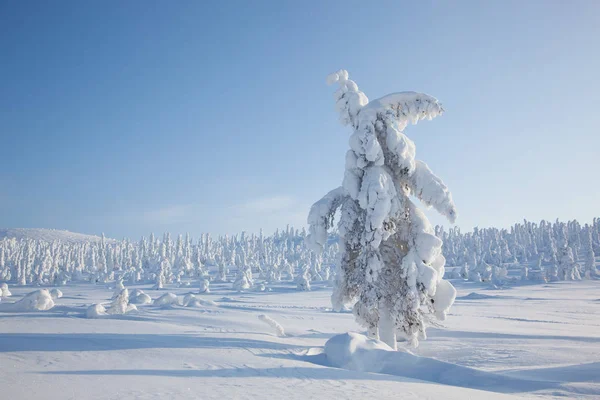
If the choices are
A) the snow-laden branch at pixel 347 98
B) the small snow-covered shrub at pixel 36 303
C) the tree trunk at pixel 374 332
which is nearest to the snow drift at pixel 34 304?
the small snow-covered shrub at pixel 36 303

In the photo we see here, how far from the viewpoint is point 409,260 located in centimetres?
1047

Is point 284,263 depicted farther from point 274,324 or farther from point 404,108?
point 404,108

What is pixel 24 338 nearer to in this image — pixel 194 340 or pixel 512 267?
pixel 194 340

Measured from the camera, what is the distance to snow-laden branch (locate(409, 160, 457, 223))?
10453mm

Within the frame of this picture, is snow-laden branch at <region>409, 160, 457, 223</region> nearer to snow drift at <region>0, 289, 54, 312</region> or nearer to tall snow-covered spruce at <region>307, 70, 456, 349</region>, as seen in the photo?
tall snow-covered spruce at <region>307, 70, 456, 349</region>

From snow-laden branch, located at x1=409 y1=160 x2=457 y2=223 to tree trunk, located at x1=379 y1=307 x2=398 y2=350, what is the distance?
12.0 feet

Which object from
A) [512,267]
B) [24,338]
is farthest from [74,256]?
[512,267]

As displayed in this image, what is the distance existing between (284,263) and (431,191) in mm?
100794

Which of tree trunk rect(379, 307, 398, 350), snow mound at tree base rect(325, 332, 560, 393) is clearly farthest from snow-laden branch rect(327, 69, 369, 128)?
snow mound at tree base rect(325, 332, 560, 393)

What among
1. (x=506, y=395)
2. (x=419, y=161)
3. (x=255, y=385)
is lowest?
(x=506, y=395)

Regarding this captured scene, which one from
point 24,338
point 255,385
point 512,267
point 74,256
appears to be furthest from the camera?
point 74,256

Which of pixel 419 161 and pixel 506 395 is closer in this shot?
pixel 506 395

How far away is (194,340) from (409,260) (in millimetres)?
7058

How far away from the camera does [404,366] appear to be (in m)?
8.83
